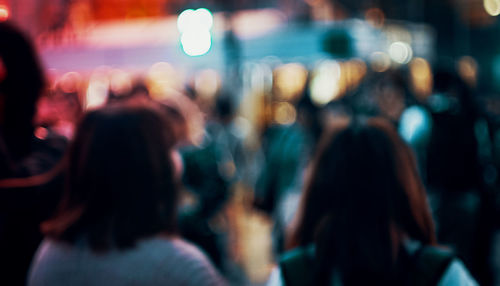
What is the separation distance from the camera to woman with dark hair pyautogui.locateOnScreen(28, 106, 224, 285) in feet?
5.93

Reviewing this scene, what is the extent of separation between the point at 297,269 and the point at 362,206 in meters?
0.29

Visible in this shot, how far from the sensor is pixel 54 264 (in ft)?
5.99

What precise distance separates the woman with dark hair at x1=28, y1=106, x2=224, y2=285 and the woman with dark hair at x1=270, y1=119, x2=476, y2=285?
394 millimetres

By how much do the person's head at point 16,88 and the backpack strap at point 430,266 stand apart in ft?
4.96

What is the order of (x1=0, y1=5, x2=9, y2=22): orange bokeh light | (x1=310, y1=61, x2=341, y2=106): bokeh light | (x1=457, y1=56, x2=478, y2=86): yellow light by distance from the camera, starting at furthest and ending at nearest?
(x1=310, y1=61, x2=341, y2=106): bokeh light, (x1=457, y1=56, x2=478, y2=86): yellow light, (x1=0, y1=5, x2=9, y2=22): orange bokeh light

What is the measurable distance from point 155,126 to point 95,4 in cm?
894

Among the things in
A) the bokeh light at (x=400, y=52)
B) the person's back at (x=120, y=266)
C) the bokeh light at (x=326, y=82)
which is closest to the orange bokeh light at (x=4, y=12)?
the person's back at (x=120, y=266)

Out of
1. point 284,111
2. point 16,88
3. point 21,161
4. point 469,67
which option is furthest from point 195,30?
point 469,67

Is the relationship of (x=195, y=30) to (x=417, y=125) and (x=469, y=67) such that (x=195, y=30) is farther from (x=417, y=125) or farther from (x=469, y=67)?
(x=469, y=67)

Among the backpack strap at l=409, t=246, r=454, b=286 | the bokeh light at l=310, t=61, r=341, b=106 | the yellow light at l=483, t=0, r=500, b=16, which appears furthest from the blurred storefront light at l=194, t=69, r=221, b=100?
the backpack strap at l=409, t=246, r=454, b=286

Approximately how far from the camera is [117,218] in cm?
186

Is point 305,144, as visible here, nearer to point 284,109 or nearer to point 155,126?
point 155,126

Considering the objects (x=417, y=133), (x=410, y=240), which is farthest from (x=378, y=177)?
(x=417, y=133)

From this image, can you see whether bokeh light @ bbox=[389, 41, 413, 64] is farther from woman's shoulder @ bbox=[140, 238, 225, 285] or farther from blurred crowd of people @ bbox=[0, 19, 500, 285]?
woman's shoulder @ bbox=[140, 238, 225, 285]
